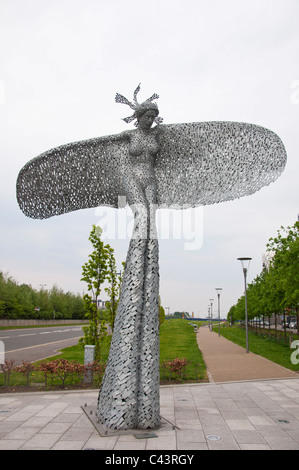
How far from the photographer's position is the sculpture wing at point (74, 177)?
7.18 metres

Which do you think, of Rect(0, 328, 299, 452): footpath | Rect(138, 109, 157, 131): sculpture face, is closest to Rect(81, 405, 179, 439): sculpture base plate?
Rect(0, 328, 299, 452): footpath

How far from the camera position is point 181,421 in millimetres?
6516

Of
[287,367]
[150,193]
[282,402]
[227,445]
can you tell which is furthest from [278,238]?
[227,445]

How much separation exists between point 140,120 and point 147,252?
2318 millimetres

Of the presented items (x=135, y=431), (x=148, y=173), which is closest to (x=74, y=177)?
(x=148, y=173)

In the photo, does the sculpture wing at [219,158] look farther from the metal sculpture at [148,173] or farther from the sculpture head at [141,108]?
the sculpture head at [141,108]

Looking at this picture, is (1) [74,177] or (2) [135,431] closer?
(2) [135,431]

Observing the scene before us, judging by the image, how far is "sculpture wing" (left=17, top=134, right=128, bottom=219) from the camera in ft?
23.5

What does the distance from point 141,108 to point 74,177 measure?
1.72m

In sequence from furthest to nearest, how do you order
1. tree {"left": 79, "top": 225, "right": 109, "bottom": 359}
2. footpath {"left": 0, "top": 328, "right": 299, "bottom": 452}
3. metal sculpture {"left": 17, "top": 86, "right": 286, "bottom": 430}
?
tree {"left": 79, "top": 225, "right": 109, "bottom": 359}
metal sculpture {"left": 17, "top": 86, "right": 286, "bottom": 430}
footpath {"left": 0, "top": 328, "right": 299, "bottom": 452}

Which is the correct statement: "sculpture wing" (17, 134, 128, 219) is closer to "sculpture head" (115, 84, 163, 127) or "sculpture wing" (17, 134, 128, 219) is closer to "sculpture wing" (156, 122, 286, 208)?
"sculpture head" (115, 84, 163, 127)

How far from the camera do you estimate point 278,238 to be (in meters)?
21.5

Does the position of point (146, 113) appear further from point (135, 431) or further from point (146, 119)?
point (135, 431)

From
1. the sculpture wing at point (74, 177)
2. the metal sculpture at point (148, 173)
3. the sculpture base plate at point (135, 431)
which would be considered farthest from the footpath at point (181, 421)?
the sculpture wing at point (74, 177)
